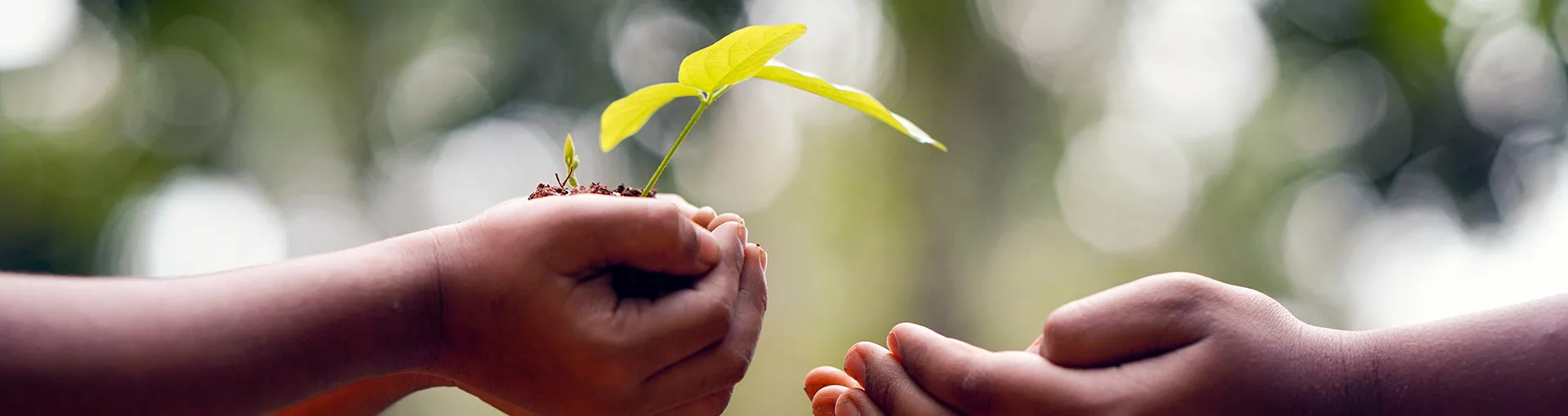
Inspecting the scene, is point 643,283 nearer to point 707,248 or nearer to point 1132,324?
point 707,248

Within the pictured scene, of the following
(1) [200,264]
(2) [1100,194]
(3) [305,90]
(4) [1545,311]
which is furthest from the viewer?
(3) [305,90]

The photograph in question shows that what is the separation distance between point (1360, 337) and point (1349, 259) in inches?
164

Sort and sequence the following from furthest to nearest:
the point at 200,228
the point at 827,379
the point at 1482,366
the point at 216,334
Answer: the point at 200,228
the point at 827,379
the point at 1482,366
the point at 216,334

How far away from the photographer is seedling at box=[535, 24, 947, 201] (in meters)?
0.71

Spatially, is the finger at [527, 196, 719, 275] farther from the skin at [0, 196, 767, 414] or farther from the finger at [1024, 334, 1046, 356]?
the finger at [1024, 334, 1046, 356]

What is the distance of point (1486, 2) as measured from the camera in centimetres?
427

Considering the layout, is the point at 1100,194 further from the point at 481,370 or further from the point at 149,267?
the point at 149,267

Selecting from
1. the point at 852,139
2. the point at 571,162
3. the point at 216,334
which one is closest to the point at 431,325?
the point at 216,334

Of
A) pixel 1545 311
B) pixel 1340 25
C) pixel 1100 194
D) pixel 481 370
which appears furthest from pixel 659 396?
pixel 1340 25

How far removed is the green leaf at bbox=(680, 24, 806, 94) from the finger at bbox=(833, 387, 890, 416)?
278 mm

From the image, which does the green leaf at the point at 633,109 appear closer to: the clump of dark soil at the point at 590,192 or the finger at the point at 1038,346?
the clump of dark soil at the point at 590,192

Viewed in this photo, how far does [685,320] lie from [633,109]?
25 centimetres

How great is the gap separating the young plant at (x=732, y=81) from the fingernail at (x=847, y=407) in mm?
221

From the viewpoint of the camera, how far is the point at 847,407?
0.69 meters
